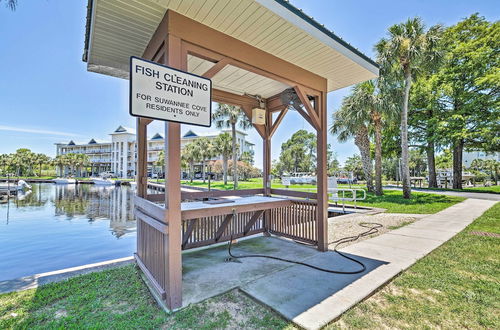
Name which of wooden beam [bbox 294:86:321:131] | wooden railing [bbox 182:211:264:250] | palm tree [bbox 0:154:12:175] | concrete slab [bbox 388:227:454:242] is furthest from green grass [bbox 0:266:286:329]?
palm tree [bbox 0:154:12:175]

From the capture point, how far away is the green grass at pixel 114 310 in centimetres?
209

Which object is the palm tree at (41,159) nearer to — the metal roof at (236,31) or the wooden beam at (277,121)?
the metal roof at (236,31)

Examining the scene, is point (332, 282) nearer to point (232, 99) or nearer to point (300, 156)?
point (232, 99)

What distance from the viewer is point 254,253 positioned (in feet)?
13.4

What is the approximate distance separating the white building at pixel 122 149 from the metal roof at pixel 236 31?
44369 mm

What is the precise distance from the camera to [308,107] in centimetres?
405

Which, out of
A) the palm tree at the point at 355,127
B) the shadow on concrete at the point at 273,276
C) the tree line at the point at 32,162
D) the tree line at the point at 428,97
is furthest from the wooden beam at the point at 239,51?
the tree line at the point at 32,162

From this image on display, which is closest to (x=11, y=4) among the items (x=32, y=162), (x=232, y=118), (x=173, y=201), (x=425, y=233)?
(x=173, y=201)

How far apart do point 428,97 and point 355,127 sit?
8.02 metres

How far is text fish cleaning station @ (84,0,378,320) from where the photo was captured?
242 centimetres

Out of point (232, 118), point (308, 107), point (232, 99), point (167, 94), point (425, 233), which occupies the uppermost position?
point (232, 118)

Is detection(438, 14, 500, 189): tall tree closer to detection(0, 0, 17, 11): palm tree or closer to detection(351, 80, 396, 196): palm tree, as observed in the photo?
detection(351, 80, 396, 196): palm tree

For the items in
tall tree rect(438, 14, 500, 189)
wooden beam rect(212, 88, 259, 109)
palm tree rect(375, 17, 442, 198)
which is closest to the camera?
wooden beam rect(212, 88, 259, 109)

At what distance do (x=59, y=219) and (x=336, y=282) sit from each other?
12.2m
